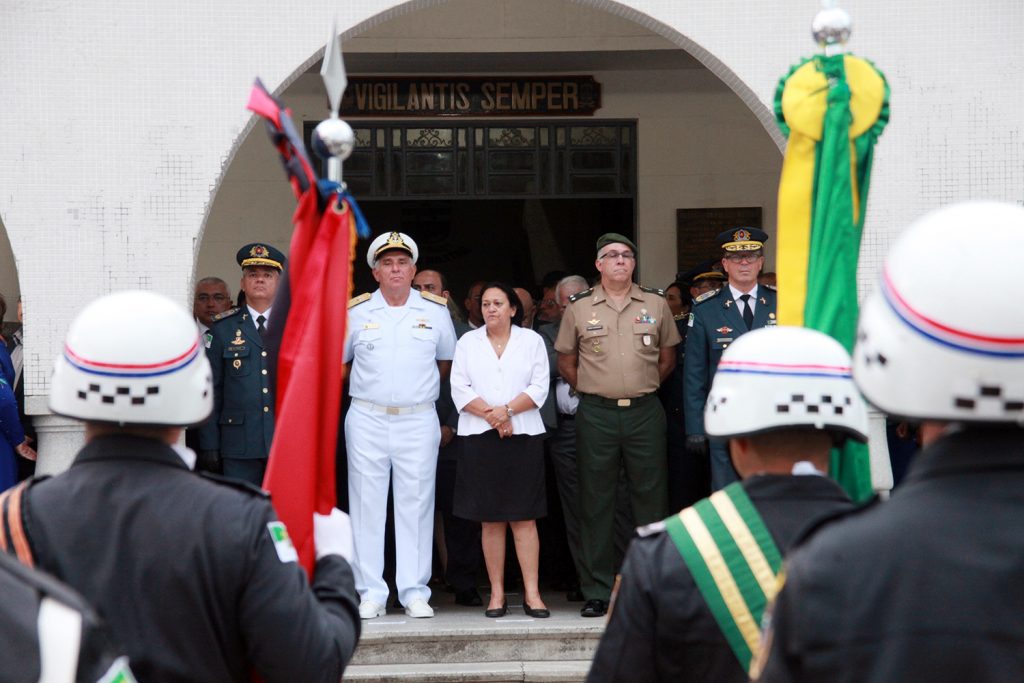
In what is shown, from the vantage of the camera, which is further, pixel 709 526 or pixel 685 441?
pixel 685 441

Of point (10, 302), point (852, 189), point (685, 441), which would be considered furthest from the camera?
point (10, 302)

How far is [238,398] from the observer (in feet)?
23.4

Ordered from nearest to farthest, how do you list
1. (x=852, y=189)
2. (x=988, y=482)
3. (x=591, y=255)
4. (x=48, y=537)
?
(x=988, y=482), (x=48, y=537), (x=852, y=189), (x=591, y=255)

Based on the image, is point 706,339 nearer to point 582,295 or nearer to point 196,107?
point 582,295

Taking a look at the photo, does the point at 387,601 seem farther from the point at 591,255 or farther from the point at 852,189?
the point at 591,255

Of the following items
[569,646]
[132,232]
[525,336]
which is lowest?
[569,646]

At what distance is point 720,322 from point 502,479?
1360 millimetres

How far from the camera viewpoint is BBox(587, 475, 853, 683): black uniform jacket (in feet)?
8.52

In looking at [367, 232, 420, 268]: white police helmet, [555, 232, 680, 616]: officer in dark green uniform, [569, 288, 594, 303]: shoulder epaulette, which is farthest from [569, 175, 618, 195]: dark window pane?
[367, 232, 420, 268]: white police helmet

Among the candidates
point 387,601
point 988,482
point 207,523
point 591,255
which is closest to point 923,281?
point 988,482

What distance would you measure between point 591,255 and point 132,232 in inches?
244

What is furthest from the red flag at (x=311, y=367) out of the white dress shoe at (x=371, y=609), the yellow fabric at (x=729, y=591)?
the white dress shoe at (x=371, y=609)

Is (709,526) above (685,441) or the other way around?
above

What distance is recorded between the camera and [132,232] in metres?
6.84
